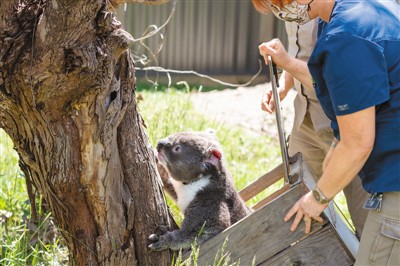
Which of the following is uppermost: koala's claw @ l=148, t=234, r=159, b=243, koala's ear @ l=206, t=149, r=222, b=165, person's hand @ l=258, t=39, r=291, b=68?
person's hand @ l=258, t=39, r=291, b=68

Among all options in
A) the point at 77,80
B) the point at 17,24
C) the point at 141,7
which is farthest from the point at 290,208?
the point at 141,7

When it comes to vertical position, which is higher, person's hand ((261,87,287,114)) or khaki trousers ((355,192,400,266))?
person's hand ((261,87,287,114))

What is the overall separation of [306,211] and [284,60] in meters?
0.98

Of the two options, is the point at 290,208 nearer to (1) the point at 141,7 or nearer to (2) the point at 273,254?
(2) the point at 273,254

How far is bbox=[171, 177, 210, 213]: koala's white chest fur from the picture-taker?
3.73m

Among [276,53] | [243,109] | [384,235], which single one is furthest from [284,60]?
[243,109]

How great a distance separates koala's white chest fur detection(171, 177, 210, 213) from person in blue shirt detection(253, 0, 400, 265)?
0.77 m

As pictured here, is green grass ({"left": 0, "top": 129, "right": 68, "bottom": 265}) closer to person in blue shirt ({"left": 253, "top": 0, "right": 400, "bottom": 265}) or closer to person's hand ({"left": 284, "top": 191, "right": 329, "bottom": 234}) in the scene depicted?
person's hand ({"left": 284, "top": 191, "right": 329, "bottom": 234})

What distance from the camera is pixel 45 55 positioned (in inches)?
109

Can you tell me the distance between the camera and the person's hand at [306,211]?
9.93ft

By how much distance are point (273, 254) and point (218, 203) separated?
50 cm

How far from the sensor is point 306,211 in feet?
10.2

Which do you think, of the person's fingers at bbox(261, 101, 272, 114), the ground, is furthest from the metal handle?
the ground

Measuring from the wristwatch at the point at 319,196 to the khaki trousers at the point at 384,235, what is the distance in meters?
0.22
